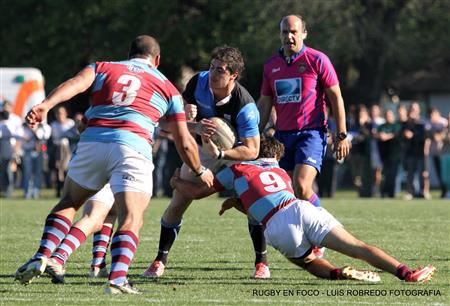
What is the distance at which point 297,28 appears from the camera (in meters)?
10.5

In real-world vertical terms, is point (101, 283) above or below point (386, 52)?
below

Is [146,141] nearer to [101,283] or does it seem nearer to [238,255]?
[101,283]

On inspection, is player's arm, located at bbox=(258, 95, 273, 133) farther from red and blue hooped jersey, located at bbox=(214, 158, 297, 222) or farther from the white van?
the white van

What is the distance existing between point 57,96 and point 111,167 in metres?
0.71

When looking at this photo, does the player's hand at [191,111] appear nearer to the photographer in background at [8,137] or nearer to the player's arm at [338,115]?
the player's arm at [338,115]

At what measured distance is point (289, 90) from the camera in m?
10.6

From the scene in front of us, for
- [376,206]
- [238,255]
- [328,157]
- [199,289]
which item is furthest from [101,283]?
[328,157]

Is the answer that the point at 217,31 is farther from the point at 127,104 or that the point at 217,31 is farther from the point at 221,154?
the point at 127,104

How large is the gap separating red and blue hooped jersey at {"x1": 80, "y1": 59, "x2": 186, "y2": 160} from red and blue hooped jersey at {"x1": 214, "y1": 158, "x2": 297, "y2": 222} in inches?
38.3

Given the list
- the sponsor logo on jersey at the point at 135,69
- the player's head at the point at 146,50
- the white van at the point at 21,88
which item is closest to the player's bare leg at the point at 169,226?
the player's head at the point at 146,50

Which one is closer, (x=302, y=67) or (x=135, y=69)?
(x=135, y=69)

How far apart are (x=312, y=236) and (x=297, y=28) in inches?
99.4

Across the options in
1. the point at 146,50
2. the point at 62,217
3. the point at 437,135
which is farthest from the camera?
the point at 437,135

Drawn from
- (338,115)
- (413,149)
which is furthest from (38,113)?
(413,149)
